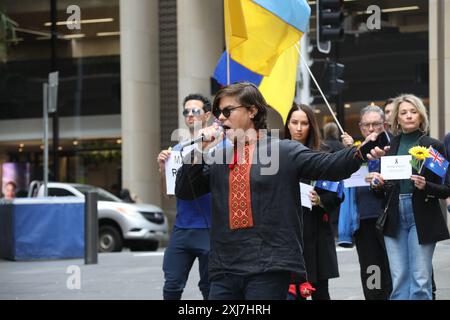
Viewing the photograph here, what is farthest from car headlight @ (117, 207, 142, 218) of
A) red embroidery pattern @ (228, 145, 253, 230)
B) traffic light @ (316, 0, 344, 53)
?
red embroidery pattern @ (228, 145, 253, 230)

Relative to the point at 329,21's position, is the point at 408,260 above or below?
below

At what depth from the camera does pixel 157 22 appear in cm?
2645

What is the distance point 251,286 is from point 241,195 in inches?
19.0

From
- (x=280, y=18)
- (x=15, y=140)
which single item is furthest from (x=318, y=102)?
(x=280, y=18)

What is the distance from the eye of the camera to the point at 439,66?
68.2 feet

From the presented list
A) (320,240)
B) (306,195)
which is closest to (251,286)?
(306,195)

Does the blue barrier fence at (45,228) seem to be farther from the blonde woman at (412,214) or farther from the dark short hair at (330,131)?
the blonde woman at (412,214)

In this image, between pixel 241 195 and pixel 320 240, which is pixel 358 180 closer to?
pixel 320 240

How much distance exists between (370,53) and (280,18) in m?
15.0

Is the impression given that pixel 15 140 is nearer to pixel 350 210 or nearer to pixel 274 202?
pixel 350 210

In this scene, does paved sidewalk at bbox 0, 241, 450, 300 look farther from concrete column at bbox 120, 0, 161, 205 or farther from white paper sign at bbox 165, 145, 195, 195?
concrete column at bbox 120, 0, 161, 205

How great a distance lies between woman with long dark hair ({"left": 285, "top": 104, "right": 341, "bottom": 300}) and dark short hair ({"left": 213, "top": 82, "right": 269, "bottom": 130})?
7.61 ft

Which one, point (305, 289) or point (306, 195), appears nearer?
point (305, 289)

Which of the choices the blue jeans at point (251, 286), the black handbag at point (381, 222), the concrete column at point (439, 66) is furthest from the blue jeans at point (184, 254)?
the concrete column at point (439, 66)
